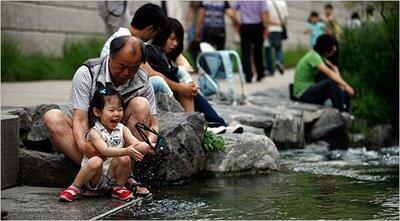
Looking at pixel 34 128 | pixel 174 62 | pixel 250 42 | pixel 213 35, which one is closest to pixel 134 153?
pixel 34 128

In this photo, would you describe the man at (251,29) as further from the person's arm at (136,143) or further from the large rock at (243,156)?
the person's arm at (136,143)

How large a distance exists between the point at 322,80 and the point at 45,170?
6599mm

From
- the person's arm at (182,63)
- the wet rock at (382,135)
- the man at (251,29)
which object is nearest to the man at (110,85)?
the person's arm at (182,63)

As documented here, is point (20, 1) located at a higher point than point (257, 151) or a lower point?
higher

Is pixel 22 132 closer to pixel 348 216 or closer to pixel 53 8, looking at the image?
pixel 348 216

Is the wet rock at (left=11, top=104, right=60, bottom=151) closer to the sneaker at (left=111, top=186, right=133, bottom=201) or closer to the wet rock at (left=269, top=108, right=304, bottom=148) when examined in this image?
the sneaker at (left=111, top=186, right=133, bottom=201)

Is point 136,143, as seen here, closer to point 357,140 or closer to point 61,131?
point 61,131

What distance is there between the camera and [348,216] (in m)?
6.37

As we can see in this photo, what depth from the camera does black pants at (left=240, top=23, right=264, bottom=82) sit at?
1666 cm

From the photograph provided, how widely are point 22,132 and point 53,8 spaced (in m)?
8.74

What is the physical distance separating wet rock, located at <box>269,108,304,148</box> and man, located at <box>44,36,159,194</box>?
4608 mm

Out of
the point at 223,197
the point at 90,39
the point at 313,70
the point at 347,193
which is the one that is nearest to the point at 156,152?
the point at 223,197

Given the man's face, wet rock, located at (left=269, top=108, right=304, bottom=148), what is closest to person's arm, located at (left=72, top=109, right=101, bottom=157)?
the man's face

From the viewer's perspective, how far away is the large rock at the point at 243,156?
28.3ft
